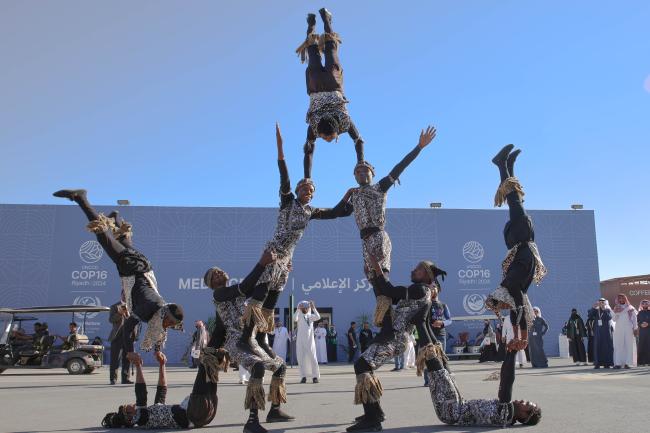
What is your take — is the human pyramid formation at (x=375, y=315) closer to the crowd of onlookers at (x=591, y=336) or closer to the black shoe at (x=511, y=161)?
the black shoe at (x=511, y=161)

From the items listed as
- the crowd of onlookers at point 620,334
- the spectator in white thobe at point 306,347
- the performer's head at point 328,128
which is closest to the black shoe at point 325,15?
the performer's head at point 328,128

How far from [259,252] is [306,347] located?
13421 mm

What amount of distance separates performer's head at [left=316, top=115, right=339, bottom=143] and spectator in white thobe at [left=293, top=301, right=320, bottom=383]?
650 cm

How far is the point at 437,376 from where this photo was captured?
Result: 16.9ft

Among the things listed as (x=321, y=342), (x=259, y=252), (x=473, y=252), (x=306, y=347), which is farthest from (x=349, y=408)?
(x=473, y=252)

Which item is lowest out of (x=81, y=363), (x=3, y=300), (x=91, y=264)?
(x=81, y=363)

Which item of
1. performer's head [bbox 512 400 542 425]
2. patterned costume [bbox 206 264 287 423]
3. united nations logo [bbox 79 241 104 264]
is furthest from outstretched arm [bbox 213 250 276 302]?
united nations logo [bbox 79 241 104 264]

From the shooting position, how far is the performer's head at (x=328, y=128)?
6246 mm

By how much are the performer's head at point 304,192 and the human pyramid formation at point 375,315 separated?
0.4 inches

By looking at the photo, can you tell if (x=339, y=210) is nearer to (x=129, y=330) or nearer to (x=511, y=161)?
(x=511, y=161)

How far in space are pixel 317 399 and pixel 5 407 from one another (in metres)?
4.15

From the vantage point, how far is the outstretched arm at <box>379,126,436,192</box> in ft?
18.7

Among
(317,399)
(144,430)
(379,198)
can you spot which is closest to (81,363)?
(317,399)

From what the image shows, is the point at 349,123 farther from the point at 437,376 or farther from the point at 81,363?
the point at 81,363
